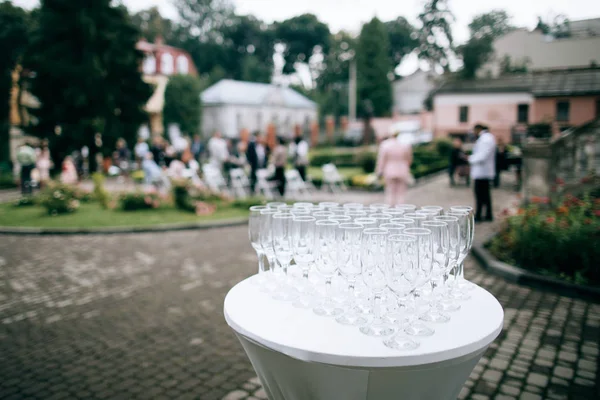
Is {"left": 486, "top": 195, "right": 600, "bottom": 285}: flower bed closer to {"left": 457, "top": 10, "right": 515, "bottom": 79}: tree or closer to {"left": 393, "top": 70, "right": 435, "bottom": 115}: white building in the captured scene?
{"left": 457, "top": 10, "right": 515, "bottom": 79}: tree

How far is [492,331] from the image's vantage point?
208cm

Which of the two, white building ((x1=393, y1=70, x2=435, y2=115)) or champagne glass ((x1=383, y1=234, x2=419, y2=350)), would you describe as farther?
white building ((x1=393, y1=70, x2=435, y2=115))

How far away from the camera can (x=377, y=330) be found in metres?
2.03

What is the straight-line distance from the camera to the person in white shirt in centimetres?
976

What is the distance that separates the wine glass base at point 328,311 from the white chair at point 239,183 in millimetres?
12386

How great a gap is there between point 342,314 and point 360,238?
1.16ft

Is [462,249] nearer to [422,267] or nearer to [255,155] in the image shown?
[422,267]

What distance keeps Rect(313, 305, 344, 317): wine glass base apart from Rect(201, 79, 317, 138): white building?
41.9m

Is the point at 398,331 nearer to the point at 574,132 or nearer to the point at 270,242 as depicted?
the point at 270,242

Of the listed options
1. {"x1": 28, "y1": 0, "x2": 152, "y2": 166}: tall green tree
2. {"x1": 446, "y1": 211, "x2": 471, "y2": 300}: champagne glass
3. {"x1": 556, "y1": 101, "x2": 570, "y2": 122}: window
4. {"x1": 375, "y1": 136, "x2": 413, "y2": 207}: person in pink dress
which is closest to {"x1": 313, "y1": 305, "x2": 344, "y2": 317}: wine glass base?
{"x1": 446, "y1": 211, "x2": 471, "y2": 300}: champagne glass

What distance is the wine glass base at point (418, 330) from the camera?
2.03 metres

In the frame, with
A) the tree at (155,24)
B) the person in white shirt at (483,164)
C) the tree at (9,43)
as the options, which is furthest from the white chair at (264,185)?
the tree at (155,24)

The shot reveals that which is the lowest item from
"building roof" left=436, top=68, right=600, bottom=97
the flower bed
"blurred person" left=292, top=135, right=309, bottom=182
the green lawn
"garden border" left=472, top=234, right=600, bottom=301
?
"garden border" left=472, top=234, right=600, bottom=301

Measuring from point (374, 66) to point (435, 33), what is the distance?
1412 cm
